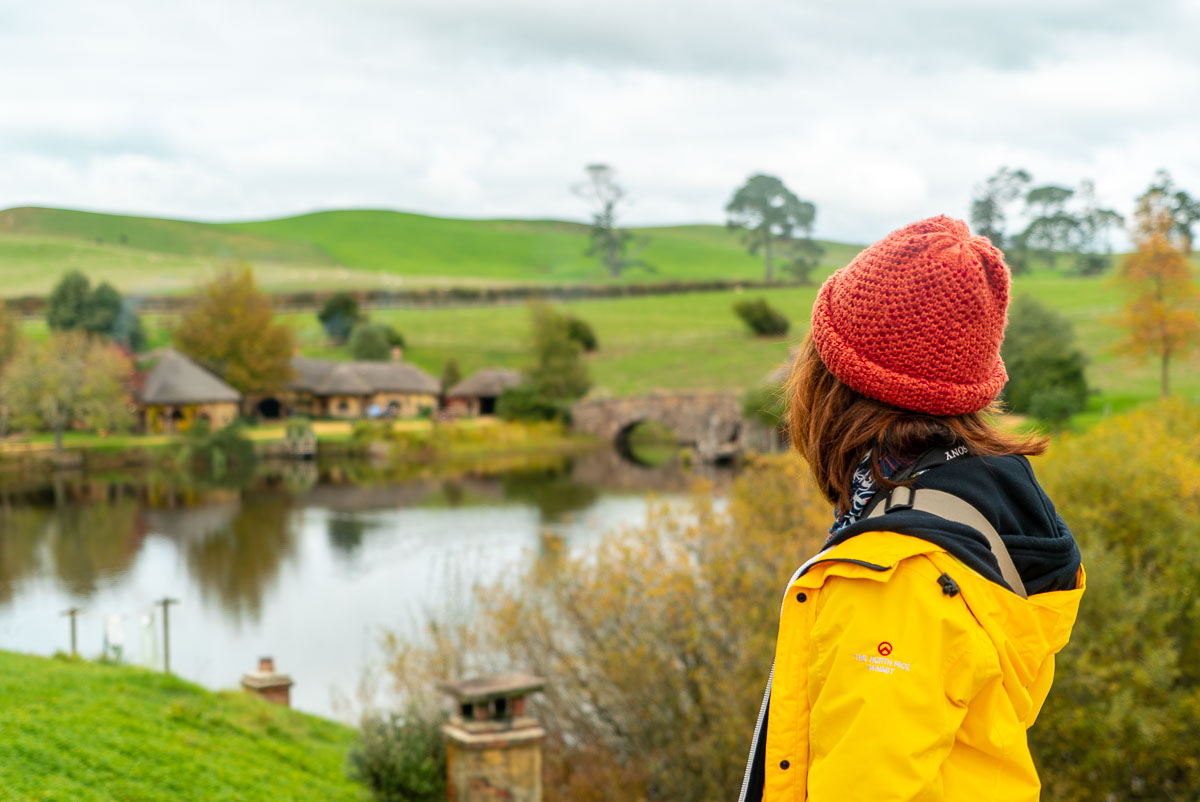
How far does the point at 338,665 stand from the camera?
45.2 ft

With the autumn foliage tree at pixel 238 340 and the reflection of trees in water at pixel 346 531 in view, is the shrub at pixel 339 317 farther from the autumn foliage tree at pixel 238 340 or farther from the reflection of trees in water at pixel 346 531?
the reflection of trees in water at pixel 346 531

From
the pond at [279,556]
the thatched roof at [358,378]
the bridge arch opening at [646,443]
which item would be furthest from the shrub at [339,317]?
the pond at [279,556]

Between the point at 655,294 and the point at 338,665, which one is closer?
the point at 338,665

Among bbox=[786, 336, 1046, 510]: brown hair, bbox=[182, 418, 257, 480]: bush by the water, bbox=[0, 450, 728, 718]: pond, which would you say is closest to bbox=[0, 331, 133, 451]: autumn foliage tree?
bbox=[182, 418, 257, 480]: bush by the water

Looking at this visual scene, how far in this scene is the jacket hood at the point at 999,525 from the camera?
61.4 inches

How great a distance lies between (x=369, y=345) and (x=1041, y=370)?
32.5 meters

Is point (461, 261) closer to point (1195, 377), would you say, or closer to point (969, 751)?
point (1195, 377)

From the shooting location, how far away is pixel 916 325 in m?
1.75

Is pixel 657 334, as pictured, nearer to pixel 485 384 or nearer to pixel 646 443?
pixel 646 443

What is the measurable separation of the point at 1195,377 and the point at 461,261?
2431 inches

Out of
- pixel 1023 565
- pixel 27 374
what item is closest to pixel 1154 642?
pixel 1023 565

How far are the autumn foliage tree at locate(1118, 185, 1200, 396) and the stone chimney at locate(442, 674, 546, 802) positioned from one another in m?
23.9

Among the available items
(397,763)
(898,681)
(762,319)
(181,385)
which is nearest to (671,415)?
(762,319)

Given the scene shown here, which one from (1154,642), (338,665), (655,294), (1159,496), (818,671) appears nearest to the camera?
(818,671)
